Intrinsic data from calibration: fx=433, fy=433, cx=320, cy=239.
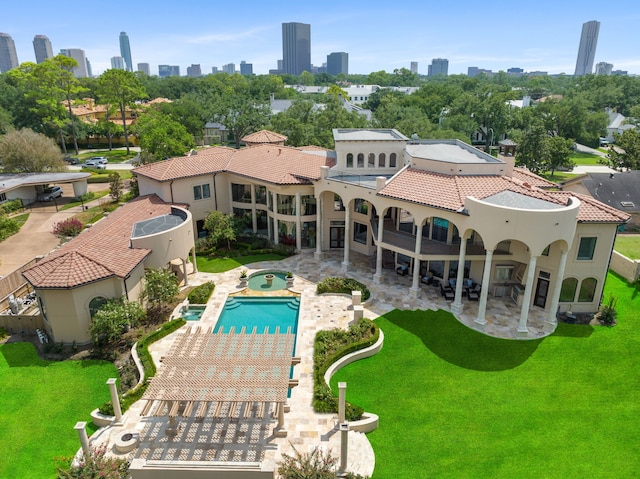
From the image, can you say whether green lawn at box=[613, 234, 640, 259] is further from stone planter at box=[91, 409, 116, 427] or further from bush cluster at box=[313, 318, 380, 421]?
stone planter at box=[91, 409, 116, 427]

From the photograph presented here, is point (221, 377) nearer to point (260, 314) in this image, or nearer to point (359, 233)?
point (260, 314)

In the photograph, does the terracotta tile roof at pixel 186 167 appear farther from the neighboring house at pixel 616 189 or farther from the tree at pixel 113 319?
the neighboring house at pixel 616 189


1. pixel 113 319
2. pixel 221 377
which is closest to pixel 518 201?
pixel 221 377

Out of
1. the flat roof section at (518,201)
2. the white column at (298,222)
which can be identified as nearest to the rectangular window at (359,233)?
the white column at (298,222)

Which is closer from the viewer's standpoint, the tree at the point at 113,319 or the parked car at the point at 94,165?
the tree at the point at 113,319

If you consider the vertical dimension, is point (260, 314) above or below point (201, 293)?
below

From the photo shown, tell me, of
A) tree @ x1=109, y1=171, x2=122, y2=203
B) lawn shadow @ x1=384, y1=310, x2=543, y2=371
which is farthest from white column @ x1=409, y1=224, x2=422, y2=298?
tree @ x1=109, y1=171, x2=122, y2=203
